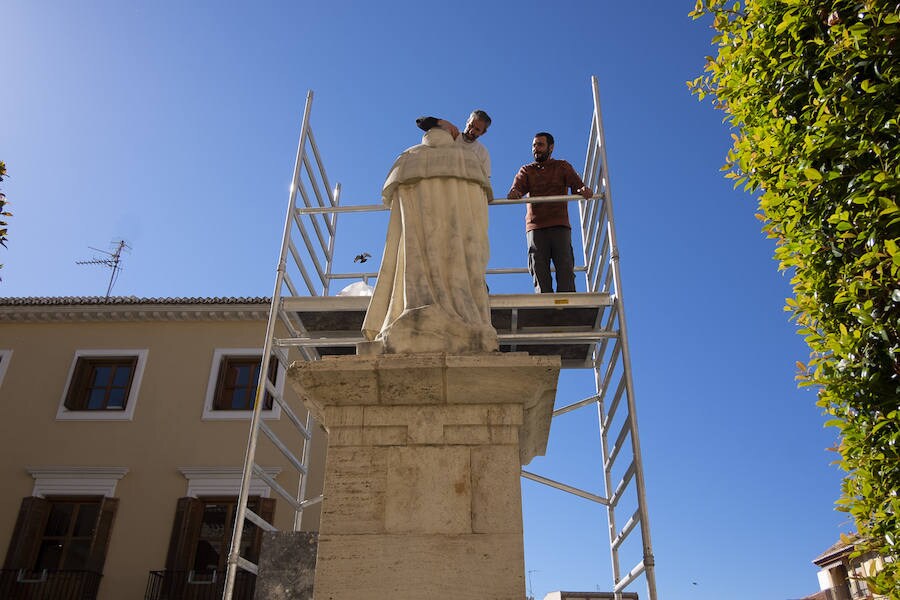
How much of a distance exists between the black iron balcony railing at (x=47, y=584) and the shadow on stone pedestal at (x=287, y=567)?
12.7 m

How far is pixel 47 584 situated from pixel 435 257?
14.7 metres

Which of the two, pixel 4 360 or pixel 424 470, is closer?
pixel 424 470

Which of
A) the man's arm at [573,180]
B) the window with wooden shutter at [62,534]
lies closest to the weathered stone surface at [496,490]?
the man's arm at [573,180]

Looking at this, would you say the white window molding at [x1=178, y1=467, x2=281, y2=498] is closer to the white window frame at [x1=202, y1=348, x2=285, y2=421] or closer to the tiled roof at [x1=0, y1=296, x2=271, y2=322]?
the white window frame at [x1=202, y1=348, x2=285, y2=421]

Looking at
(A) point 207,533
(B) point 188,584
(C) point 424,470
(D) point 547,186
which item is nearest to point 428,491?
(C) point 424,470

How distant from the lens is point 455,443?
366 cm

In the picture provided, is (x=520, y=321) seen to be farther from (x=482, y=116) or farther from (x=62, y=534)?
(x=62, y=534)

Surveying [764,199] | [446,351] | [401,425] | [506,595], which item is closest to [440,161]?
[446,351]

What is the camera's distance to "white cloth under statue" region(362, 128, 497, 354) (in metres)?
3.89

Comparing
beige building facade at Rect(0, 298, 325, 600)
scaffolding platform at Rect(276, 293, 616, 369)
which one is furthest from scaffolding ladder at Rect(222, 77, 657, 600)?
beige building facade at Rect(0, 298, 325, 600)

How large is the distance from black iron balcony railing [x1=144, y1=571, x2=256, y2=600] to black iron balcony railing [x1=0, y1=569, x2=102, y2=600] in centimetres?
116

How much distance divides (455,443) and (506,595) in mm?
747

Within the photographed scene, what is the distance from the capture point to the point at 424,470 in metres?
3.60

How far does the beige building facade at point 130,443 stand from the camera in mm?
15273
